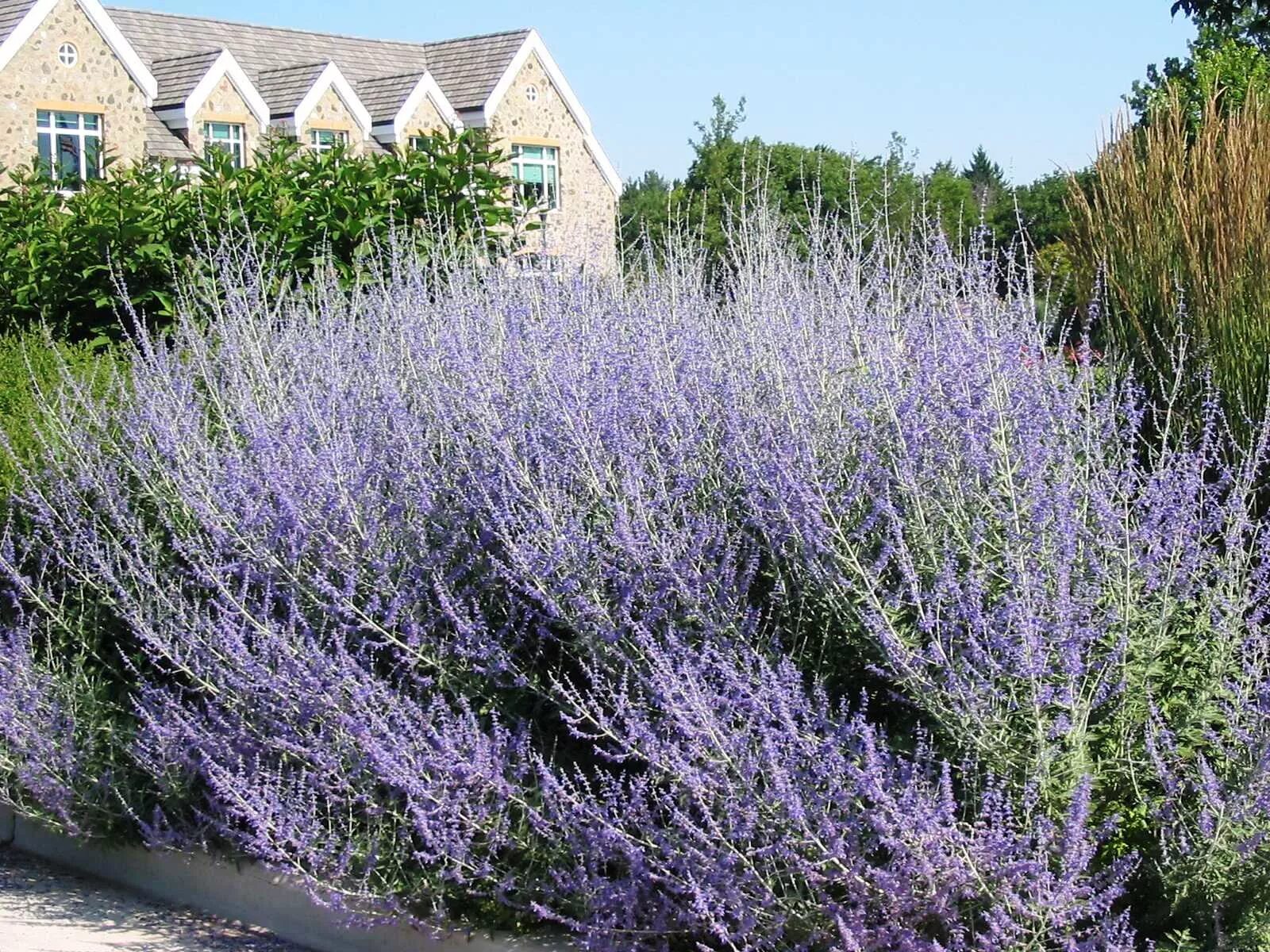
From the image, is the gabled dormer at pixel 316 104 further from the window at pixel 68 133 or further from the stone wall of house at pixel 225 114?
the window at pixel 68 133

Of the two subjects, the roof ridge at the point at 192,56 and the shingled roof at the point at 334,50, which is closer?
the roof ridge at the point at 192,56

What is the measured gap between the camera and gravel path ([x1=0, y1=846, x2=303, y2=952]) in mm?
4250

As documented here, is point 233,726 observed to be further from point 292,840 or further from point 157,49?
point 157,49

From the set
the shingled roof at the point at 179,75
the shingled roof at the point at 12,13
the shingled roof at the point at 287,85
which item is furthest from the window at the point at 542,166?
the shingled roof at the point at 12,13

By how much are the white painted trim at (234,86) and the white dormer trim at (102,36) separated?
3.13 ft

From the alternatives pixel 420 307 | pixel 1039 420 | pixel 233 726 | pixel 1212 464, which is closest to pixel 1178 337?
pixel 1212 464

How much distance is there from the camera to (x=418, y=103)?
3691 centimetres

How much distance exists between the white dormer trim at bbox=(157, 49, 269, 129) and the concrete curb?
96.7 ft

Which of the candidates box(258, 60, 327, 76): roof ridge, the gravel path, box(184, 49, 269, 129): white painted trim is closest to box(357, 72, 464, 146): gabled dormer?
box(258, 60, 327, 76): roof ridge

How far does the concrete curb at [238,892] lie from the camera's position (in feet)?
13.1

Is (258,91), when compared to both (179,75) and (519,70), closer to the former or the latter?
(179,75)

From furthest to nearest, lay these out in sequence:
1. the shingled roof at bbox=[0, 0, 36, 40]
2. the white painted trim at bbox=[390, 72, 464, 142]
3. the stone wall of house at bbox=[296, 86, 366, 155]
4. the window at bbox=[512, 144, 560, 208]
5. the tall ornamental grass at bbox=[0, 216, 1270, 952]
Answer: the window at bbox=[512, 144, 560, 208]
the white painted trim at bbox=[390, 72, 464, 142]
the stone wall of house at bbox=[296, 86, 366, 155]
the shingled roof at bbox=[0, 0, 36, 40]
the tall ornamental grass at bbox=[0, 216, 1270, 952]

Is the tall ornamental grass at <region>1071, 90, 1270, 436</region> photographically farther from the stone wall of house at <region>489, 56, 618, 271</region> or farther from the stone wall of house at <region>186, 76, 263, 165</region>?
the stone wall of house at <region>489, 56, 618, 271</region>

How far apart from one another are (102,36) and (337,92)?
610cm
